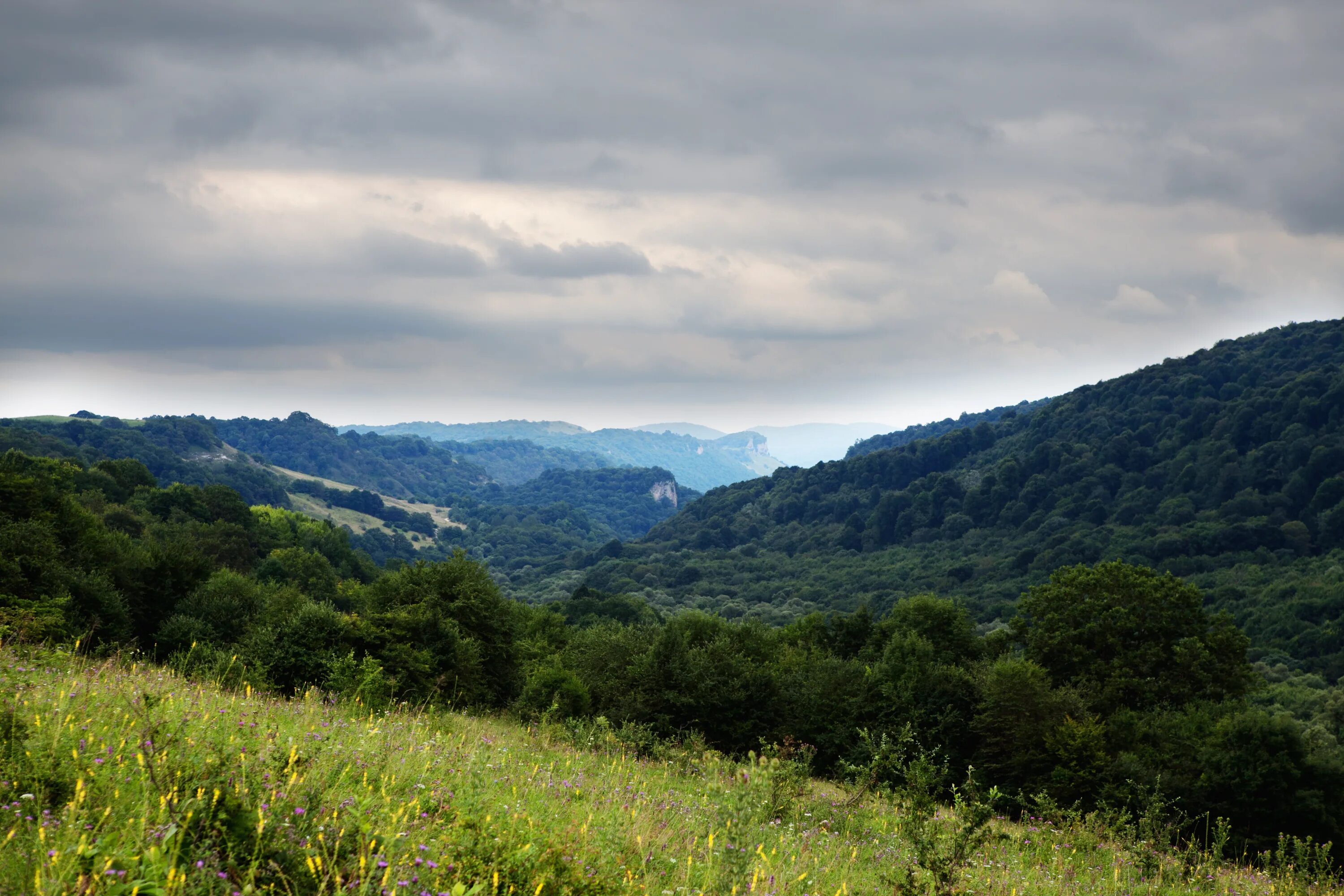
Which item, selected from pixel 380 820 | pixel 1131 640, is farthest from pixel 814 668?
→ pixel 380 820

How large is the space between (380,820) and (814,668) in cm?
3815

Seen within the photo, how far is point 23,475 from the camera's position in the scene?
41.8 meters

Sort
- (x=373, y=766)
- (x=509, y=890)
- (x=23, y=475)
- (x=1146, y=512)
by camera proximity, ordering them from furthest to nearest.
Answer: (x=1146, y=512) < (x=23, y=475) < (x=373, y=766) < (x=509, y=890)

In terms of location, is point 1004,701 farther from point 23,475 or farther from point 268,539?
point 268,539

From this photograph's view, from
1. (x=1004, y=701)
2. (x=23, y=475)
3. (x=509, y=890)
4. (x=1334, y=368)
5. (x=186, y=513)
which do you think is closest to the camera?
(x=509, y=890)

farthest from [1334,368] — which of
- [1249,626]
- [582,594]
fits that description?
[582,594]

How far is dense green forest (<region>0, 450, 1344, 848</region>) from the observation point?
92.9ft

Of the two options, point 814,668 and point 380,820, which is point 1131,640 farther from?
point 380,820

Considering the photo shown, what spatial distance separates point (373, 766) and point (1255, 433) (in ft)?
708

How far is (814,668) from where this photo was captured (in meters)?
42.0

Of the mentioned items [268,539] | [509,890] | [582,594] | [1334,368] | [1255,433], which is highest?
[1334,368]

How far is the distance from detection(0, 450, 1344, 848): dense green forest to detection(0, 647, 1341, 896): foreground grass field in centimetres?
482

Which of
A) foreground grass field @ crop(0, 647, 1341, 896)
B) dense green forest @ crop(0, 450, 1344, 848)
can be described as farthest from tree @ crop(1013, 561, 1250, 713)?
foreground grass field @ crop(0, 647, 1341, 896)

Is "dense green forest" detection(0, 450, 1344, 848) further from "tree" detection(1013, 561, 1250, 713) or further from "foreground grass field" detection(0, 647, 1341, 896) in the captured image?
"foreground grass field" detection(0, 647, 1341, 896)
